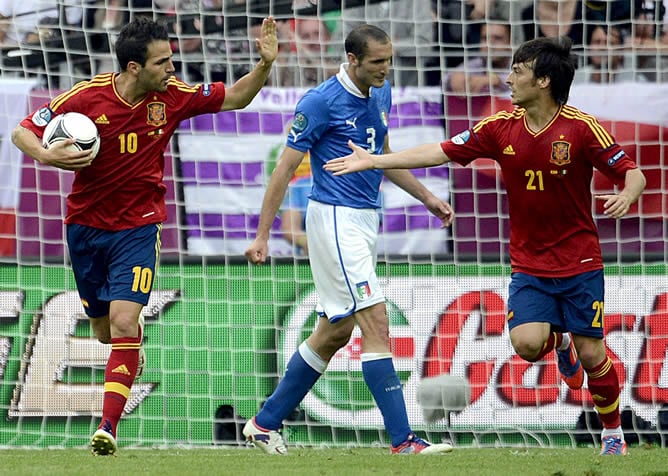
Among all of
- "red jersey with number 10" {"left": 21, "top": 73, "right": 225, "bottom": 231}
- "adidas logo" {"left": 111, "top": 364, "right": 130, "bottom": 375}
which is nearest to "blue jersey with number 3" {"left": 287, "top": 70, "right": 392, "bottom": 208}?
"red jersey with number 10" {"left": 21, "top": 73, "right": 225, "bottom": 231}

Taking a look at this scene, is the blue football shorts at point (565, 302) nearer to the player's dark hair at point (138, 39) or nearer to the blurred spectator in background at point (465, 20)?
the player's dark hair at point (138, 39)

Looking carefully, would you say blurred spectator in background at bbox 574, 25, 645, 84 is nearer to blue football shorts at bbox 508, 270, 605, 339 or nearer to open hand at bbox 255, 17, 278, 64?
blue football shorts at bbox 508, 270, 605, 339

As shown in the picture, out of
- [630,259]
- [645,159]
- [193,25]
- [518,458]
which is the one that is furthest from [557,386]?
[193,25]

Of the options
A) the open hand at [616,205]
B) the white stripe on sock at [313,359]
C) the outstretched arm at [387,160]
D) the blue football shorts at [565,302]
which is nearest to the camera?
the open hand at [616,205]

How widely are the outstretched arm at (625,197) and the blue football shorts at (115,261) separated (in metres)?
2.46

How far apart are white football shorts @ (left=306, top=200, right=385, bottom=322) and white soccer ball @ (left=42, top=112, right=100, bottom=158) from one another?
1.34 m

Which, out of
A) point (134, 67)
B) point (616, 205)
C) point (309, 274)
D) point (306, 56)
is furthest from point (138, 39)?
point (306, 56)

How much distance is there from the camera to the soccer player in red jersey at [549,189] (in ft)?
23.3

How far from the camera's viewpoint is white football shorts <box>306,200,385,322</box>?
7.39 m

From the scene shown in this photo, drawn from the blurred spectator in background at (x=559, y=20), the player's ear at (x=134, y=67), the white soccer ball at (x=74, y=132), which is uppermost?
the blurred spectator in background at (x=559, y=20)

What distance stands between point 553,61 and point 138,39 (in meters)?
2.25

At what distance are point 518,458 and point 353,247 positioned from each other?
1.48 meters

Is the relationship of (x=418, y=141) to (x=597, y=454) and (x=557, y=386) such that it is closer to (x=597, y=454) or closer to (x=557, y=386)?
(x=557, y=386)

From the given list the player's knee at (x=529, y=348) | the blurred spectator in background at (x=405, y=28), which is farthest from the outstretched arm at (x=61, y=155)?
the blurred spectator in background at (x=405, y=28)
